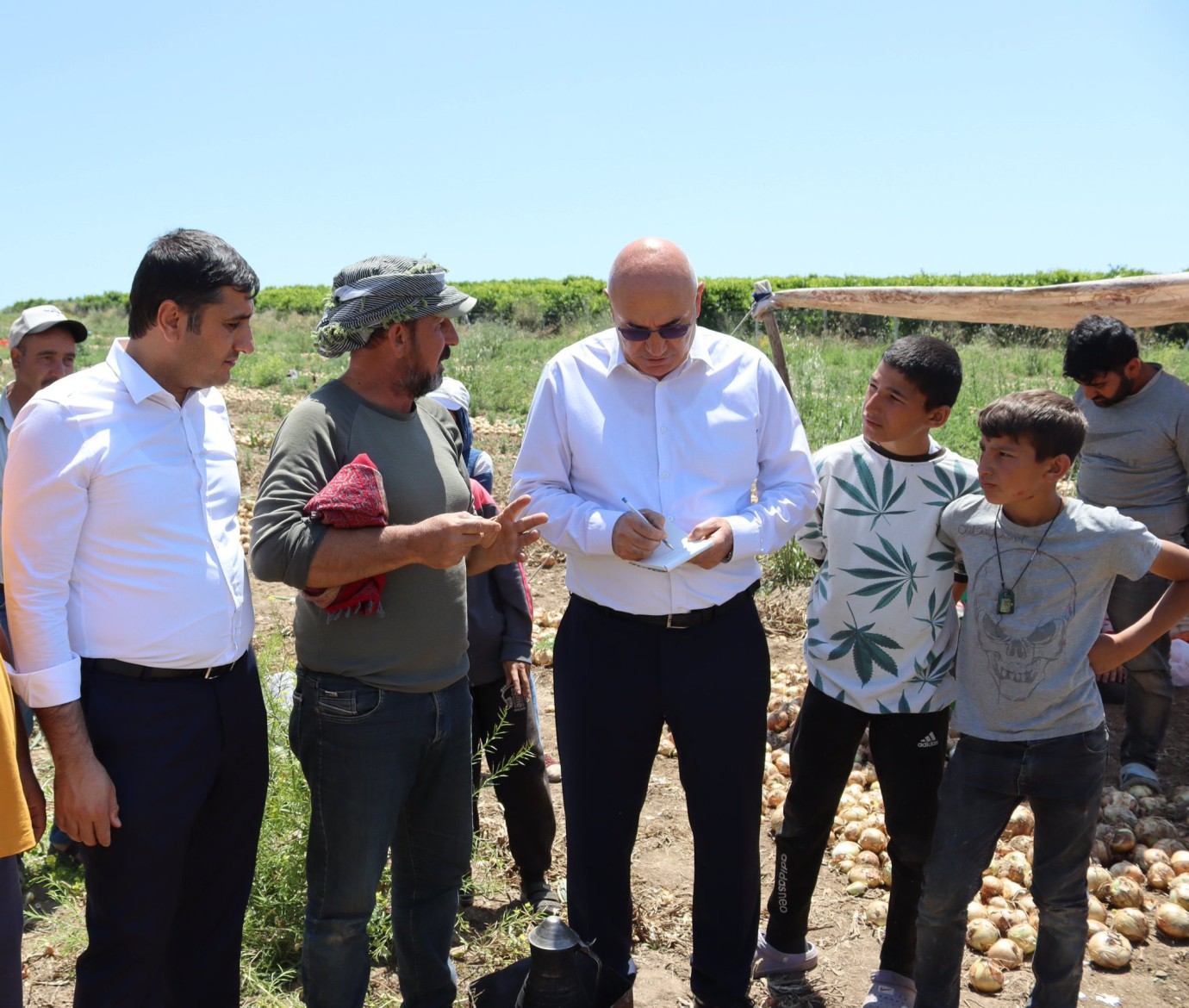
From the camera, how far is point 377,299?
218cm

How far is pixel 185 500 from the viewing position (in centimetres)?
209

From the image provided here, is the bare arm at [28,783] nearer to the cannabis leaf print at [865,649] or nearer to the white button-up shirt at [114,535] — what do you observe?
the white button-up shirt at [114,535]

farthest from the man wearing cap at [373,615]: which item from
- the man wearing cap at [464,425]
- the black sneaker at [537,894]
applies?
the black sneaker at [537,894]

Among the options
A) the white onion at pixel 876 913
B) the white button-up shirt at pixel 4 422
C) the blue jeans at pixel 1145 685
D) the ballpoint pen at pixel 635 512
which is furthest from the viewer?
the blue jeans at pixel 1145 685

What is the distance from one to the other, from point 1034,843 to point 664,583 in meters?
1.04

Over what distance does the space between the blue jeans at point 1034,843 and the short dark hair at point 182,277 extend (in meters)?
1.96

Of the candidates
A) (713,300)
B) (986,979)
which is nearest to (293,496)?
(986,979)

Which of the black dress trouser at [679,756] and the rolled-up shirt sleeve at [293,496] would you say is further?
the black dress trouser at [679,756]

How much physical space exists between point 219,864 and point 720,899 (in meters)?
1.17

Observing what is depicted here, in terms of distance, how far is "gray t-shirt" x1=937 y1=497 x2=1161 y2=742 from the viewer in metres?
2.37

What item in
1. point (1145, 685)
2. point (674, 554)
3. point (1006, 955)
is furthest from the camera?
point (1145, 685)

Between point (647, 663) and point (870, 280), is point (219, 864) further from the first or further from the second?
point (870, 280)

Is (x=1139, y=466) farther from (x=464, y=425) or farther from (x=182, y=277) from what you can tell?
(x=182, y=277)

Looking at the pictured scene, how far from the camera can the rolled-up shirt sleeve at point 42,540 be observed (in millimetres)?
1911
